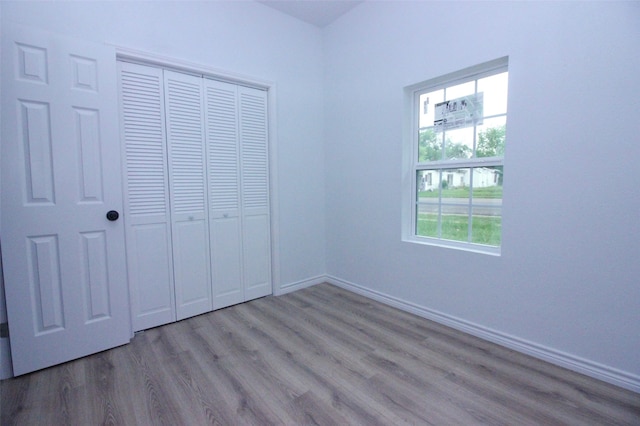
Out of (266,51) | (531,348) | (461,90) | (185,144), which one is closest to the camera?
(531,348)

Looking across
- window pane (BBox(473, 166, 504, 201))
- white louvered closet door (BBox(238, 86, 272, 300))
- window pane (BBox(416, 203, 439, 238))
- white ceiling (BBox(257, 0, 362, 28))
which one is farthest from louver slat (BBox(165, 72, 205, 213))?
window pane (BBox(473, 166, 504, 201))

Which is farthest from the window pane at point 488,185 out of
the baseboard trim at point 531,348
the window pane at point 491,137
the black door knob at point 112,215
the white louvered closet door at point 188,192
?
the black door knob at point 112,215

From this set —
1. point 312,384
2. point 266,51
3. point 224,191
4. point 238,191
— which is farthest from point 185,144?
point 312,384

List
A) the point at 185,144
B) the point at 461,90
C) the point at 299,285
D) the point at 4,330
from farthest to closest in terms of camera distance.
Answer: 1. the point at 299,285
2. the point at 185,144
3. the point at 461,90
4. the point at 4,330

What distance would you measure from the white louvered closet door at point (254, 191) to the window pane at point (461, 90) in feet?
5.90

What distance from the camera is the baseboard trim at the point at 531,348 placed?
5.58 ft

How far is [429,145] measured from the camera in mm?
2670

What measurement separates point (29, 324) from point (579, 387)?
11.3 feet

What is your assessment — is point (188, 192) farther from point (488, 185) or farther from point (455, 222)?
point (488, 185)

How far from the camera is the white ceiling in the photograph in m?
2.96

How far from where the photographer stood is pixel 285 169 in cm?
325

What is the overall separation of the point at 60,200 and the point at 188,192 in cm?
89

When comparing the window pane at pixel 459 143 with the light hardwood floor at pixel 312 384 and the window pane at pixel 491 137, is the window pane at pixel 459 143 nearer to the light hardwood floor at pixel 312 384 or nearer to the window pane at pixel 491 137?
the window pane at pixel 491 137

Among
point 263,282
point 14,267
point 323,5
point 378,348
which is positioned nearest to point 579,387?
point 378,348
